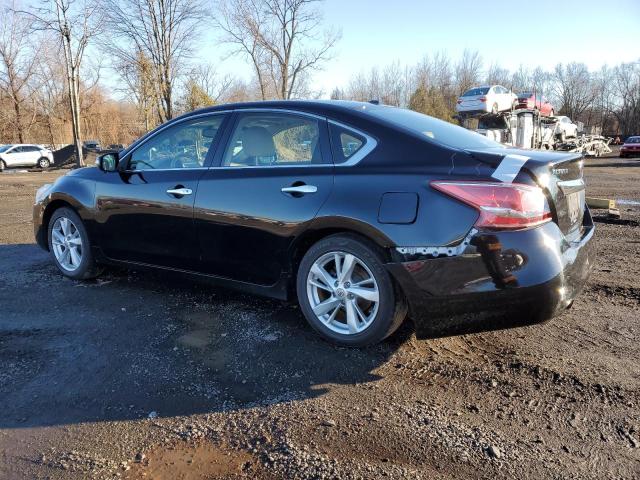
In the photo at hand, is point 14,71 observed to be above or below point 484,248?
above

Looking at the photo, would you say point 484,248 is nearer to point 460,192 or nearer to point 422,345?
point 460,192

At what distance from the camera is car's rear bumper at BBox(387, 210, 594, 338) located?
2.77 metres

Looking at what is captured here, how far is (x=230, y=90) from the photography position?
45688 millimetres

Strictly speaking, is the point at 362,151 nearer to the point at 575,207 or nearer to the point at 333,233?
the point at 333,233

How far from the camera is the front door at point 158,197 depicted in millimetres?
4039

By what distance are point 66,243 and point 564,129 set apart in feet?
105

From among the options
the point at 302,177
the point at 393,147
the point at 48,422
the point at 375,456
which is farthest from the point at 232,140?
the point at 375,456

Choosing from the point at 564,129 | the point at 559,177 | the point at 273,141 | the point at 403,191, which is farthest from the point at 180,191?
the point at 564,129

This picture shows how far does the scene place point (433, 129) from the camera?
3.53 meters

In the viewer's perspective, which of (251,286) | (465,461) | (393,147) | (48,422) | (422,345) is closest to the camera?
(465,461)

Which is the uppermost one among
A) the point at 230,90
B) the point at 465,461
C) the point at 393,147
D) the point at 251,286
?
the point at 230,90

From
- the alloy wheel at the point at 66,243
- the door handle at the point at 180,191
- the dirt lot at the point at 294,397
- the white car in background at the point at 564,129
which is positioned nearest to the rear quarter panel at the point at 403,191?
the dirt lot at the point at 294,397

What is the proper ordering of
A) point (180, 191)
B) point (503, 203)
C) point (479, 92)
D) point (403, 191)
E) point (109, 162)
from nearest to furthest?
point (503, 203), point (403, 191), point (180, 191), point (109, 162), point (479, 92)

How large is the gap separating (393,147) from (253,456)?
1.95 meters
